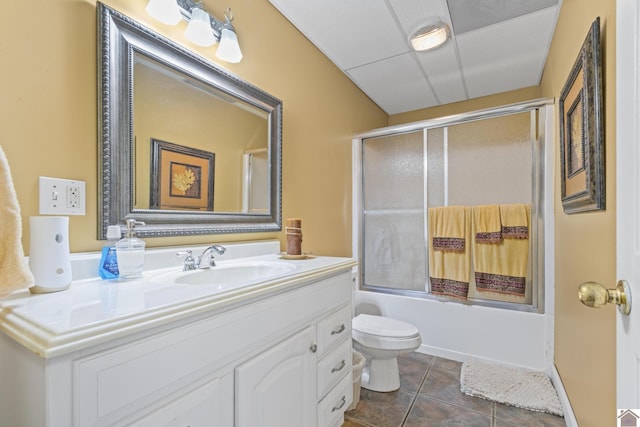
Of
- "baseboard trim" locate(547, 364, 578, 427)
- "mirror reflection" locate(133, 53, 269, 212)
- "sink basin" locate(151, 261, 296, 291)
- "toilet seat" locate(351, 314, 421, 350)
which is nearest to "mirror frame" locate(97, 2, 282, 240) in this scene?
"mirror reflection" locate(133, 53, 269, 212)

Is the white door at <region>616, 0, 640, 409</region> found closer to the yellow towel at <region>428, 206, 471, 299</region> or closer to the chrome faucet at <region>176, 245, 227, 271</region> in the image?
the chrome faucet at <region>176, 245, 227, 271</region>

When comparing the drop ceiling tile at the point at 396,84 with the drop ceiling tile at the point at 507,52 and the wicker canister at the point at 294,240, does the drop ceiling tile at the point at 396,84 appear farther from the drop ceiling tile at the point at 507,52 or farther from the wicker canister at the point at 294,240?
the wicker canister at the point at 294,240

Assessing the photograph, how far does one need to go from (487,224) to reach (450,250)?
32 centimetres

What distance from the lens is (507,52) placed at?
2152mm

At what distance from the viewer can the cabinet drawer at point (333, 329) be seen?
1.20 metres

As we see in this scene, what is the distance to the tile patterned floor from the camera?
1535 millimetres

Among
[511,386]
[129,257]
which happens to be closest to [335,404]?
[129,257]

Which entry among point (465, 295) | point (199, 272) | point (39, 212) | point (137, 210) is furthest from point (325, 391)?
point (465, 295)

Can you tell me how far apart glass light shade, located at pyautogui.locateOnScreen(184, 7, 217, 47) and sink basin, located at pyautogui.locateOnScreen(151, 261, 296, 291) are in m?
0.97

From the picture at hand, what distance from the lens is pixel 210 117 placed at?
1.34m

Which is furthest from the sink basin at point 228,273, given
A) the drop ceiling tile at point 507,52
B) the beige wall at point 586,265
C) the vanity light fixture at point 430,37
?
the drop ceiling tile at point 507,52

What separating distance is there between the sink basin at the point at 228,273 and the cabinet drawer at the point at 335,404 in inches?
22.8

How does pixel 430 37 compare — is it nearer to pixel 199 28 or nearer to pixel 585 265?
pixel 199 28

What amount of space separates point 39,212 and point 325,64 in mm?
1976
